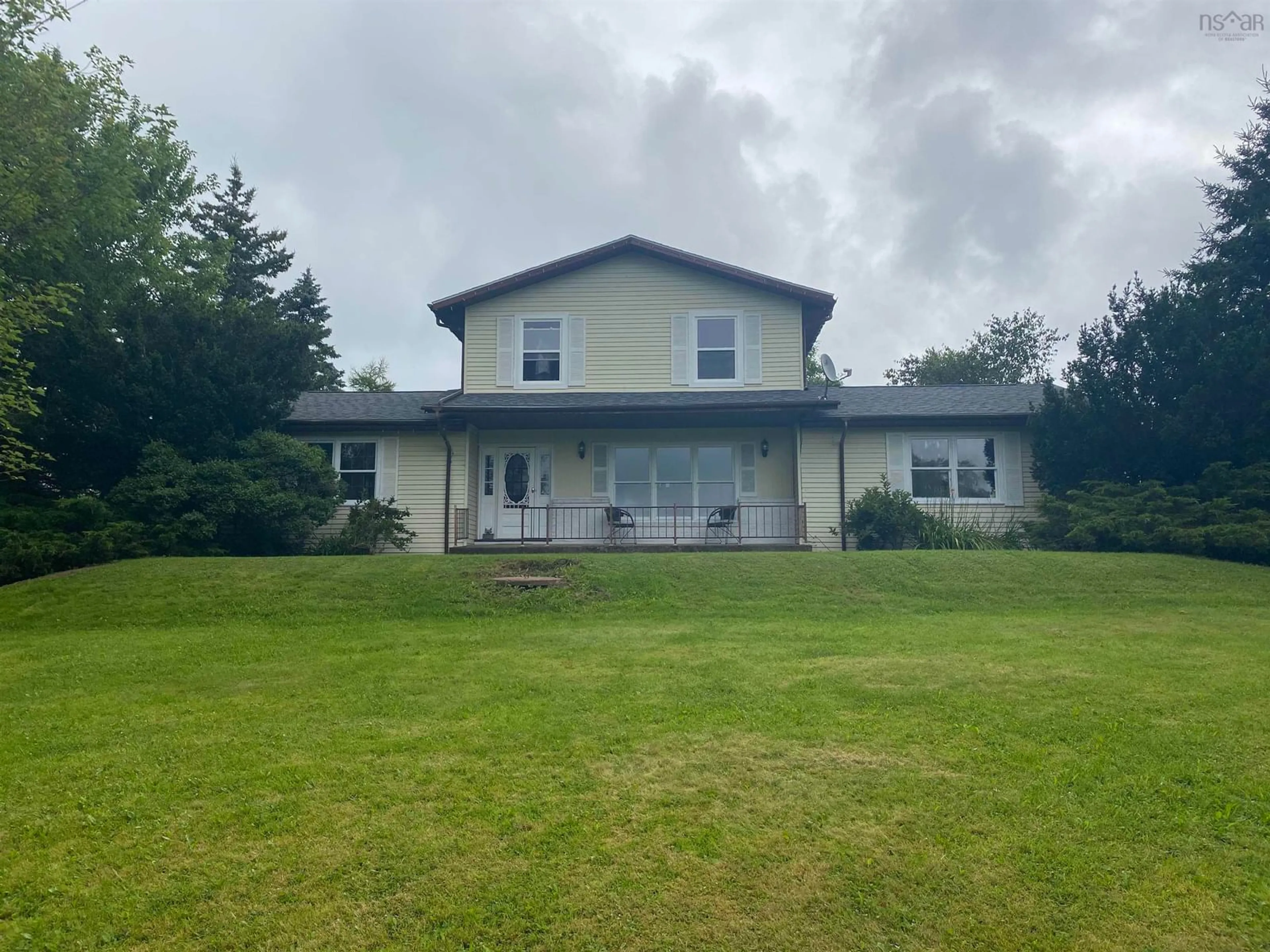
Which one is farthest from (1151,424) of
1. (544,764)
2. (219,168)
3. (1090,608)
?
(219,168)

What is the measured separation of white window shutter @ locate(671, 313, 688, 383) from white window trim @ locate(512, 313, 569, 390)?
2.46 meters

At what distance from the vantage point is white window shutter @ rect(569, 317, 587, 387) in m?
17.8

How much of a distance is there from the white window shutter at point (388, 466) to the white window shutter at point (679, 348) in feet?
21.6

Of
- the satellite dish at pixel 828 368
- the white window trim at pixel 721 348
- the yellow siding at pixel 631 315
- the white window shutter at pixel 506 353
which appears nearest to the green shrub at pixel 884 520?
the yellow siding at pixel 631 315

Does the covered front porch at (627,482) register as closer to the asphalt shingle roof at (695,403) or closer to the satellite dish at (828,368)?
the asphalt shingle roof at (695,403)

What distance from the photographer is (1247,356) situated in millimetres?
13820

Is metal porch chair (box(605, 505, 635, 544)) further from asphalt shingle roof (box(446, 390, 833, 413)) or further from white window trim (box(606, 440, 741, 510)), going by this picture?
asphalt shingle roof (box(446, 390, 833, 413))

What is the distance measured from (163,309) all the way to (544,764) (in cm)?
1516

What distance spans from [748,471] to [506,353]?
631 centimetres

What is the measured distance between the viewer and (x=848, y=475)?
17297mm

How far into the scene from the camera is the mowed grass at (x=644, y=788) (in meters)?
3.29

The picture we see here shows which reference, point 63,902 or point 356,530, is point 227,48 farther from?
point 63,902

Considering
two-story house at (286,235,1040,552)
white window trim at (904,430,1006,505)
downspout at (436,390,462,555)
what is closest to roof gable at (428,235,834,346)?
two-story house at (286,235,1040,552)

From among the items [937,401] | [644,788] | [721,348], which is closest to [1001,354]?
[937,401]
